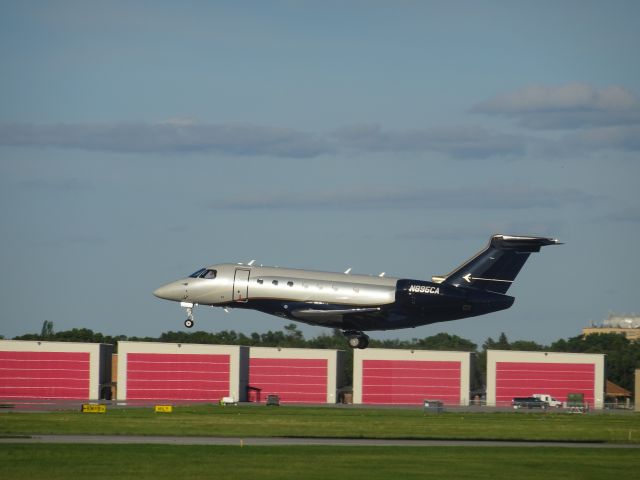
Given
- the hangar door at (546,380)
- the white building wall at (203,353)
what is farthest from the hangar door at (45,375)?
the hangar door at (546,380)

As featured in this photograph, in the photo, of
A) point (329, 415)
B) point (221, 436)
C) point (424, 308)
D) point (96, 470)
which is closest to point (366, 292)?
point (424, 308)

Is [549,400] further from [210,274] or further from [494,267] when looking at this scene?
[210,274]

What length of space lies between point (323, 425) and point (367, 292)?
8.72 m

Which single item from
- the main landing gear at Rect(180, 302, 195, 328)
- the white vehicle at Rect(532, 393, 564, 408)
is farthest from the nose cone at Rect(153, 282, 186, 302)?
the white vehicle at Rect(532, 393, 564, 408)

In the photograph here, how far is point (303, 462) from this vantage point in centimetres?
4609

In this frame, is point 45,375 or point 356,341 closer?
point 356,341

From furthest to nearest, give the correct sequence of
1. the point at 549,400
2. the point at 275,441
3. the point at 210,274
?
1. the point at 549,400
2. the point at 210,274
3. the point at 275,441

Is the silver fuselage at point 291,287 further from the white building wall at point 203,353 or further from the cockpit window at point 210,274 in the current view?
the white building wall at point 203,353

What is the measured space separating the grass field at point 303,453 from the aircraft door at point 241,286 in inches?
281

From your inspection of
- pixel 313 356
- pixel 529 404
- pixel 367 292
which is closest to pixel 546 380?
pixel 529 404

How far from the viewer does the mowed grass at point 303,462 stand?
42.7 meters

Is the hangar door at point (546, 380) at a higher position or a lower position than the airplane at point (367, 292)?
lower

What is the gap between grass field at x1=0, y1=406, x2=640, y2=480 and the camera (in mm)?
43344

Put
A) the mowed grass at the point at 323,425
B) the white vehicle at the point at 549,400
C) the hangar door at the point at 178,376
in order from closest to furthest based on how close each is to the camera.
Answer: the mowed grass at the point at 323,425
the white vehicle at the point at 549,400
the hangar door at the point at 178,376
